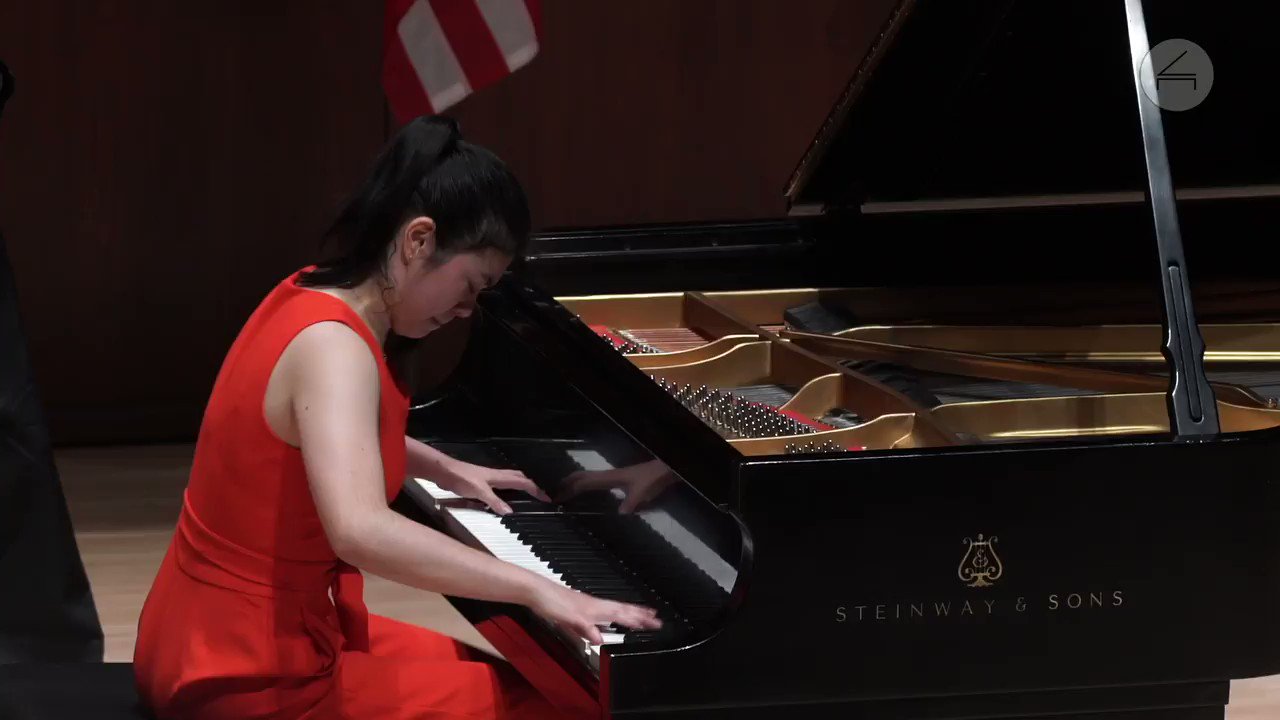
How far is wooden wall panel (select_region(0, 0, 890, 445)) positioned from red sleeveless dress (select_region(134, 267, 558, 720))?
318 cm

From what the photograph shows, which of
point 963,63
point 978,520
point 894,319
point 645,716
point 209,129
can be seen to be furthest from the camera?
point 209,129

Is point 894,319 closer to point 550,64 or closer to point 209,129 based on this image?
point 550,64

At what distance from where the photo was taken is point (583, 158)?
5270mm

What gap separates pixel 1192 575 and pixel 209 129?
12.7 ft

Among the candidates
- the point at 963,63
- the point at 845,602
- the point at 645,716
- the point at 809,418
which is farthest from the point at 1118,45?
the point at 645,716

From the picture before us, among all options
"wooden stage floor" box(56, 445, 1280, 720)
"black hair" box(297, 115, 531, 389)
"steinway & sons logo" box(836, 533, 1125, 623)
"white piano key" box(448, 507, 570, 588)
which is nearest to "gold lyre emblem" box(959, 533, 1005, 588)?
"steinway & sons logo" box(836, 533, 1125, 623)

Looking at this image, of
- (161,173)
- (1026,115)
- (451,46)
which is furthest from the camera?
(161,173)

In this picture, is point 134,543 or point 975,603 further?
point 134,543

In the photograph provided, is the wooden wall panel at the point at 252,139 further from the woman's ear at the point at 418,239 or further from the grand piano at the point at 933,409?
the woman's ear at the point at 418,239

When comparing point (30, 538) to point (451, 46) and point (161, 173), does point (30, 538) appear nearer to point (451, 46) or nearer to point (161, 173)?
point (451, 46)

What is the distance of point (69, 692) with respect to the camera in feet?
6.72

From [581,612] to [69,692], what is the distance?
733 millimetres

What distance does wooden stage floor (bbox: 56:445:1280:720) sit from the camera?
3.54 metres

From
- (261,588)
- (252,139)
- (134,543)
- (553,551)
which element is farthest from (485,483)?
(252,139)
